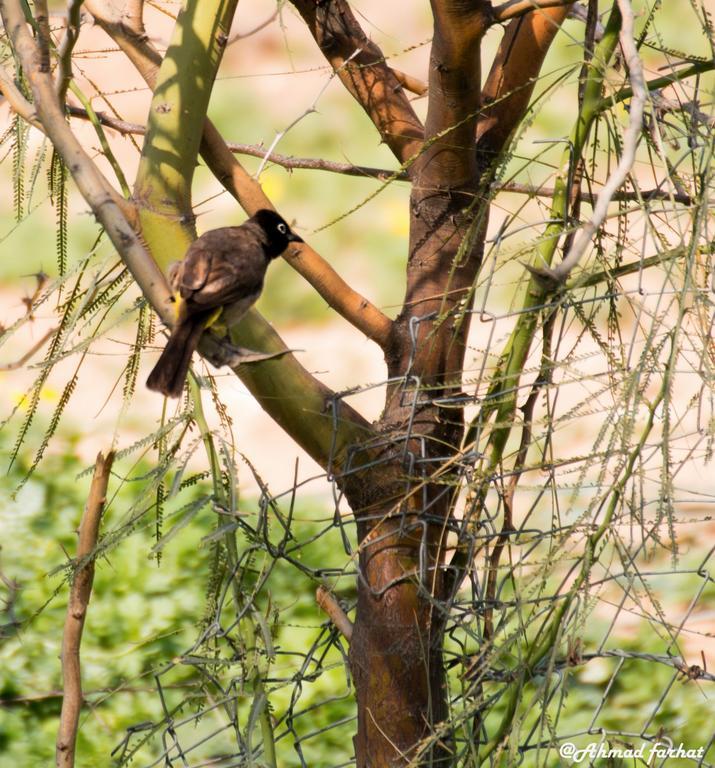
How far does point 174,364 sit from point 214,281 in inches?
14.6

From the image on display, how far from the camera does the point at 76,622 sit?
7.67 ft

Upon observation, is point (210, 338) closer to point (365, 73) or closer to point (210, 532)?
point (365, 73)

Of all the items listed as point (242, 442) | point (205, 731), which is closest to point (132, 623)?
point (205, 731)

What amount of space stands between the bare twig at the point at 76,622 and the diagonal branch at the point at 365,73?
0.97 meters

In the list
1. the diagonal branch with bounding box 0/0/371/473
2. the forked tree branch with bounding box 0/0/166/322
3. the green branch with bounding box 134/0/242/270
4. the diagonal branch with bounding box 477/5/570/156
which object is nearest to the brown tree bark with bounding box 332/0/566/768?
the diagonal branch with bounding box 477/5/570/156

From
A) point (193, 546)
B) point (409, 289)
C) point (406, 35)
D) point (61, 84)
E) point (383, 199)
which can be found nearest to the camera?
point (61, 84)

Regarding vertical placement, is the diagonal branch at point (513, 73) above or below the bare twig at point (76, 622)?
above

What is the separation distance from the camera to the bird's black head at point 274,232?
2536 mm

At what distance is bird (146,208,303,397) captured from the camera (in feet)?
7.11

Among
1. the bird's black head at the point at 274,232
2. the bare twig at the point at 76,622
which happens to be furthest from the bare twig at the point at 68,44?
the bare twig at the point at 76,622

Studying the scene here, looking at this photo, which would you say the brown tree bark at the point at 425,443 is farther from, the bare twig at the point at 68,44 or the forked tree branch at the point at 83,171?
the bare twig at the point at 68,44

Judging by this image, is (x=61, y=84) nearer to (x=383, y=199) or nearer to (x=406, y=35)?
(x=383, y=199)

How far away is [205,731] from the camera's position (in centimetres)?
398

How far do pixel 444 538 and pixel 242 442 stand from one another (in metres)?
4.80
